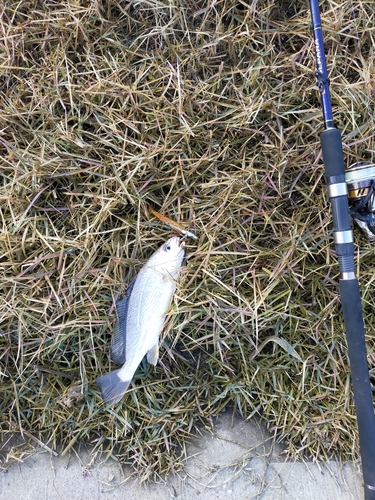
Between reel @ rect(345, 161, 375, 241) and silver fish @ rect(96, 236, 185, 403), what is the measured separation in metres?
0.81

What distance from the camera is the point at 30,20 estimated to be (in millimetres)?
2014

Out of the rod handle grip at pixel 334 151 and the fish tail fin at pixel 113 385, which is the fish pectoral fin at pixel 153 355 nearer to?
the fish tail fin at pixel 113 385

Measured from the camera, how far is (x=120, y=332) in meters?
1.93

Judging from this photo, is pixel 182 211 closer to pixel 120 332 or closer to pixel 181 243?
pixel 181 243

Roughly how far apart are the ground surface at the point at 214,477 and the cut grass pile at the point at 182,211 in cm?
9

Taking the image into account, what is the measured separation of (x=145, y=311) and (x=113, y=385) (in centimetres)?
39

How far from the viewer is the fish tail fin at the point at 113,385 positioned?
1.89 meters

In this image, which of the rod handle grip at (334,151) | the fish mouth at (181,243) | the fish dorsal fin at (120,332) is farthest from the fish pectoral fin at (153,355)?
the rod handle grip at (334,151)

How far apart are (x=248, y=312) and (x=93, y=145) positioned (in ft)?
3.77

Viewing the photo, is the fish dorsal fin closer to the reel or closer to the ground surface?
the ground surface

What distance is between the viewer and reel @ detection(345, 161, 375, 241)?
1.69 meters

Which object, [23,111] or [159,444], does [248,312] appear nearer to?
[159,444]

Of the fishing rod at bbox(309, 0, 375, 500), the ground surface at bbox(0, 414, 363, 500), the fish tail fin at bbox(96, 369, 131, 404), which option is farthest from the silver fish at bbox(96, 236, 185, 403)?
the fishing rod at bbox(309, 0, 375, 500)

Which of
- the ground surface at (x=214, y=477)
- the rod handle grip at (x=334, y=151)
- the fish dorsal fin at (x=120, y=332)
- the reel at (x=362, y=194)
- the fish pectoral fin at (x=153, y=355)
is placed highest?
the rod handle grip at (x=334, y=151)
